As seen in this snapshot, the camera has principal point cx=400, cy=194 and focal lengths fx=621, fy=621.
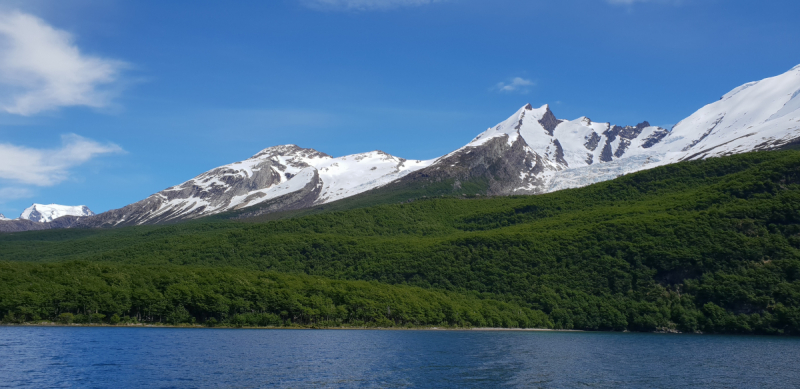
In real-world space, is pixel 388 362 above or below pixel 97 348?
below

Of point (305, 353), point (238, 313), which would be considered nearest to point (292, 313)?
point (238, 313)

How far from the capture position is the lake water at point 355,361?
64.7 m

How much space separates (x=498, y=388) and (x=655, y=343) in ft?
235

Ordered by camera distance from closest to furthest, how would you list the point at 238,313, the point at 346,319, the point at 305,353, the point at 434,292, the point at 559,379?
the point at 559,379 < the point at 305,353 < the point at 238,313 < the point at 346,319 < the point at 434,292

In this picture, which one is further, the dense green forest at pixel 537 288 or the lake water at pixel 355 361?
the dense green forest at pixel 537 288

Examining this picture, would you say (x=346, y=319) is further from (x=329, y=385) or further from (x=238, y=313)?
(x=329, y=385)

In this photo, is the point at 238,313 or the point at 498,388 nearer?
the point at 498,388

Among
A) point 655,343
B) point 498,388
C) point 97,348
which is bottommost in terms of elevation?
point 655,343

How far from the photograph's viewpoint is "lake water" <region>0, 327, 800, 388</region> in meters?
64.7

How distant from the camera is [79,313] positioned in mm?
123438

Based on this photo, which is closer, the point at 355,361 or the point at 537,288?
the point at 355,361

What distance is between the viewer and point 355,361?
80000mm

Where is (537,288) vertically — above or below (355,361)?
below

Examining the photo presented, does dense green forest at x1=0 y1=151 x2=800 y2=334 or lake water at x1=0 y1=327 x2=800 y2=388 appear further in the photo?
dense green forest at x1=0 y1=151 x2=800 y2=334
